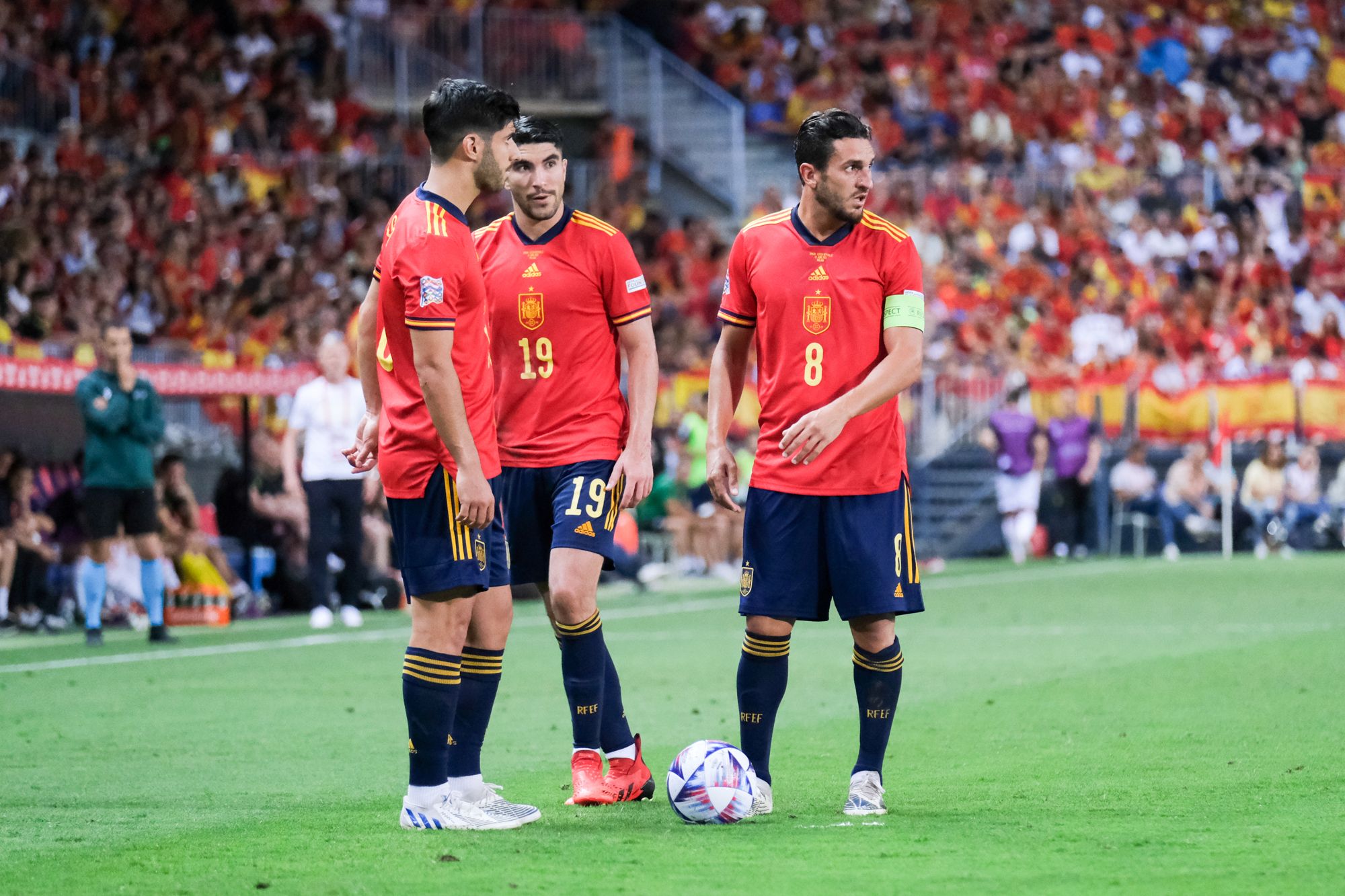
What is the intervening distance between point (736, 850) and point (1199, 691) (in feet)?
17.2

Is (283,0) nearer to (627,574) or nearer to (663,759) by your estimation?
(627,574)

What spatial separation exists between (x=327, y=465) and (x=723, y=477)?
353 inches

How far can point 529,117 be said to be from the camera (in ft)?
24.3

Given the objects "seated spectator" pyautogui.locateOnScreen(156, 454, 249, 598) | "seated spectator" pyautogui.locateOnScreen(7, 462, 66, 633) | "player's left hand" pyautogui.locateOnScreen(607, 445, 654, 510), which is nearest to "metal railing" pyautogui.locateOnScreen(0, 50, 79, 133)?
"seated spectator" pyautogui.locateOnScreen(156, 454, 249, 598)

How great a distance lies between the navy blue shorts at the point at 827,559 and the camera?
261 inches

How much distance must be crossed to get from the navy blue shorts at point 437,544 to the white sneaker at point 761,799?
1.15m

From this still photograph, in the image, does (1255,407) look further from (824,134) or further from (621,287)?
(824,134)

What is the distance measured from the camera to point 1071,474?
25047mm

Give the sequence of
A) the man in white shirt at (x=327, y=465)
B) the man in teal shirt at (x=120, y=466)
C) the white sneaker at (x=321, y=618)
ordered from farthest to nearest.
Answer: the white sneaker at (x=321, y=618) → the man in white shirt at (x=327, y=465) → the man in teal shirt at (x=120, y=466)

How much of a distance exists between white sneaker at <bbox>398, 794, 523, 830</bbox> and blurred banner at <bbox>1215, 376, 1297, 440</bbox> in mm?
21673

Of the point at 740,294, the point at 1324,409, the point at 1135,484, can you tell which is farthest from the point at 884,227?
the point at 1324,409

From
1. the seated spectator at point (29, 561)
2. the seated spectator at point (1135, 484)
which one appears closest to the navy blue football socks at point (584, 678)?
the seated spectator at point (29, 561)

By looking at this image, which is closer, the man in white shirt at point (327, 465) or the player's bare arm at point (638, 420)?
the player's bare arm at point (638, 420)

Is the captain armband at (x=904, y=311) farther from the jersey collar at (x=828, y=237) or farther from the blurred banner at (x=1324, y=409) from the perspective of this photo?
the blurred banner at (x=1324, y=409)
